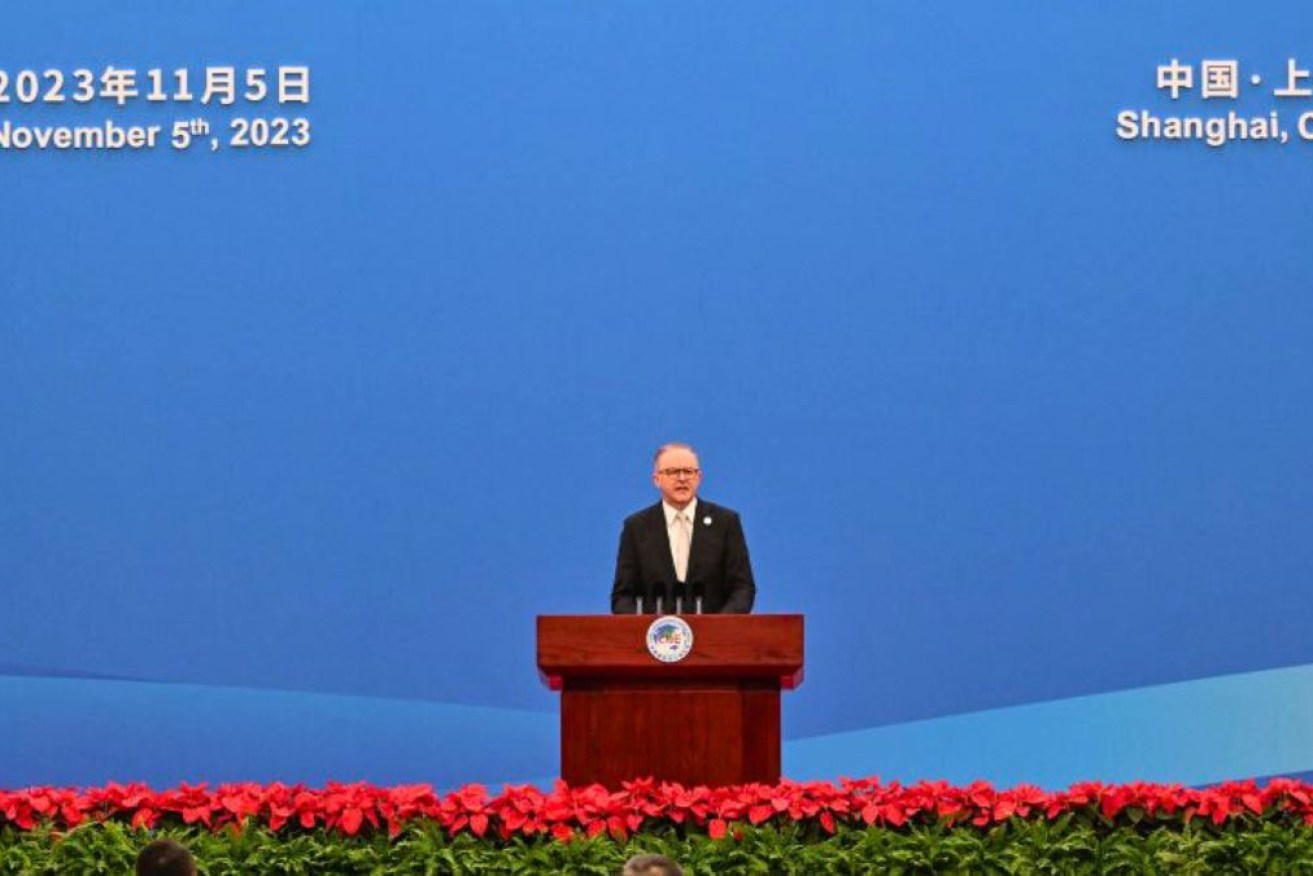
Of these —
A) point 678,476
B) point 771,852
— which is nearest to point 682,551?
point 678,476

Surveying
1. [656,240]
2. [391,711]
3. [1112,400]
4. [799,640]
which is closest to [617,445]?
[656,240]

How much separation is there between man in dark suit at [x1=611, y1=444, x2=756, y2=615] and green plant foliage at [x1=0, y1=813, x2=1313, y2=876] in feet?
4.08

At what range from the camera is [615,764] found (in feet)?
16.9

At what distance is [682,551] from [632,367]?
1.23 m

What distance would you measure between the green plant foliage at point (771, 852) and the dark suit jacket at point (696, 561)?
1.24 meters

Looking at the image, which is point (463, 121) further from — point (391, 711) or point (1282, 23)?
point (1282, 23)

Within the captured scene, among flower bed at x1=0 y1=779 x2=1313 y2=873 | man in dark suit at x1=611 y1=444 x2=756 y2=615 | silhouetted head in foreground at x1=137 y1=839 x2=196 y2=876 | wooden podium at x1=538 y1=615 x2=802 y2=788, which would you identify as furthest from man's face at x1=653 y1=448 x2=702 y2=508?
silhouetted head in foreground at x1=137 y1=839 x2=196 y2=876

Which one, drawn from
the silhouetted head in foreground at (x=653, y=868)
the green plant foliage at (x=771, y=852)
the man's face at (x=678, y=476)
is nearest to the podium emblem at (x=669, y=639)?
the green plant foliage at (x=771, y=852)

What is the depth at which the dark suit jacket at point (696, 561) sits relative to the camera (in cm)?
575

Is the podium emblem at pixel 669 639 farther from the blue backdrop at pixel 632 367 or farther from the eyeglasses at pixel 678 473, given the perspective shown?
the blue backdrop at pixel 632 367

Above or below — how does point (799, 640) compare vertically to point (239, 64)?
below

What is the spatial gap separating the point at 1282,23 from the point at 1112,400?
1251 millimetres

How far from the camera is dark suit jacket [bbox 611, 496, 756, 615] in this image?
5754 mm

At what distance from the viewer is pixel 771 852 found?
177 inches
